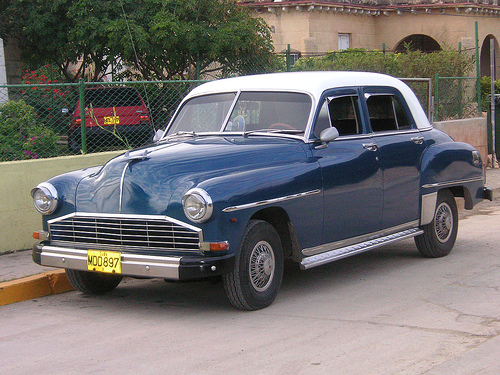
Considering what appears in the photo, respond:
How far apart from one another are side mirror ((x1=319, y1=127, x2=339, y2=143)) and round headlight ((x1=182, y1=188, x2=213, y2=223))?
4.89 ft

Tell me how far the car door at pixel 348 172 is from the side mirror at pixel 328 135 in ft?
0.32

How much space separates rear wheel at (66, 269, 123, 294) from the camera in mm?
6605

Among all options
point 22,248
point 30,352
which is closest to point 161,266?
point 30,352

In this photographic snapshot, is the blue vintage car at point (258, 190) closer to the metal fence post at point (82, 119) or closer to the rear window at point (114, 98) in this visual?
the metal fence post at point (82, 119)

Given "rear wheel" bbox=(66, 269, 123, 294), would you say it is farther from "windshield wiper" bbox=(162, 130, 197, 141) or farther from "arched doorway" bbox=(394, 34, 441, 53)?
"arched doorway" bbox=(394, 34, 441, 53)

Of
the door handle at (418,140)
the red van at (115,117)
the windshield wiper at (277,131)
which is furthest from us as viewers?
the red van at (115,117)

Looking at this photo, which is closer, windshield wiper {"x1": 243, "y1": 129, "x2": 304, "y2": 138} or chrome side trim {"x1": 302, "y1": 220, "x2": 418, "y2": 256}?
chrome side trim {"x1": 302, "y1": 220, "x2": 418, "y2": 256}

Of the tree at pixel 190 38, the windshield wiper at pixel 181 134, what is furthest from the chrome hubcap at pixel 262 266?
the tree at pixel 190 38

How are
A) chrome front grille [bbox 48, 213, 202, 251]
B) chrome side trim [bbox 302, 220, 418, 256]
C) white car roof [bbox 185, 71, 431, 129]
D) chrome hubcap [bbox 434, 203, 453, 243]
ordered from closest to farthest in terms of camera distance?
1. chrome front grille [bbox 48, 213, 202, 251]
2. chrome side trim [bbox 302, 220, 418, 256]
3. white car roof [bbox 185, 71, 431, 129]
4. chrome hubcap [bbox 434, 203, 453, 243]


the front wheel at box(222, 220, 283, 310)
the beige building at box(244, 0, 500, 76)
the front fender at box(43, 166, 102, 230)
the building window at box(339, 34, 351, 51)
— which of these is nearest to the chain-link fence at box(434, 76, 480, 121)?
the front wheel at box(222, 220, 283, 310)

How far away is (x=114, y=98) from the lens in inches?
426

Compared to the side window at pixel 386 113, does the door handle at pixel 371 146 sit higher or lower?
lower

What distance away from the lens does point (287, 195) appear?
19.9ft

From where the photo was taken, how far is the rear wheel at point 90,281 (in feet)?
21.7
